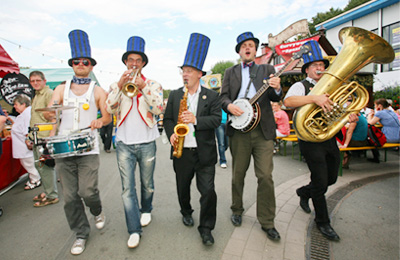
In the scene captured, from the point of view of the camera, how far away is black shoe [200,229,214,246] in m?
2.71

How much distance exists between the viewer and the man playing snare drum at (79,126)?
2.71 meters

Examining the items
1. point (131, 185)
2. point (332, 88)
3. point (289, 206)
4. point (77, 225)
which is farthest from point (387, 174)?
point (77, 225)

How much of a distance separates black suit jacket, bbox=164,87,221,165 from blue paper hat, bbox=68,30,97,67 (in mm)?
1180

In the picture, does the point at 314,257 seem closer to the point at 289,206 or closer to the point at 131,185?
the point at 289,206

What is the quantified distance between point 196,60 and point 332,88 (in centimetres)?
173

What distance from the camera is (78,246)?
8.99 ft

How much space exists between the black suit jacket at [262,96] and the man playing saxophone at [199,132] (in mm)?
362

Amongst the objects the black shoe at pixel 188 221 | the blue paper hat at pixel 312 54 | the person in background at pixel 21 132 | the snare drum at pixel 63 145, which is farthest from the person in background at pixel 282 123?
the person in background at pixel 21 132

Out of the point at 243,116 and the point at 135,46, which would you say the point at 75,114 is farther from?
the point at 243,116

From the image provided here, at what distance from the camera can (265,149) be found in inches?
115

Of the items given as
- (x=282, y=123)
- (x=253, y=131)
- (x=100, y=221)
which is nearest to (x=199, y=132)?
(x=253, y=131)

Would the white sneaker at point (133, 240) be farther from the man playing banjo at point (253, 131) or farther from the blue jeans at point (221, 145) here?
the blue jeans at point (221, 145)

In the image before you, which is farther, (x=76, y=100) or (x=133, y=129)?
(x=133, y=129)

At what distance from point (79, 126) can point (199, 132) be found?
Result: 1.46 m
